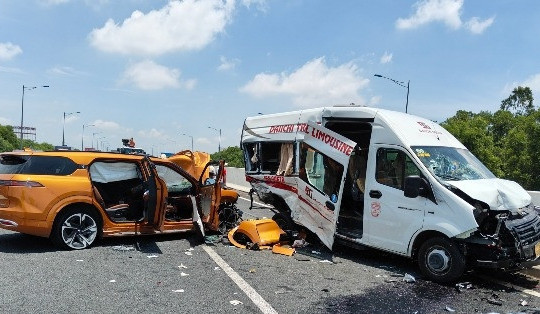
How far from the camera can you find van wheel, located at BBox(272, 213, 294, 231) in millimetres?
8969

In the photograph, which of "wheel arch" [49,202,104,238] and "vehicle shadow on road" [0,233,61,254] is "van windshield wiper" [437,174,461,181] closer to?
"wheel arch" [49,202,104,238]

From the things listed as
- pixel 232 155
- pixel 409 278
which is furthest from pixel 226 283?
pixel 232 155

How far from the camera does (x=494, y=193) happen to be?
20.5ft

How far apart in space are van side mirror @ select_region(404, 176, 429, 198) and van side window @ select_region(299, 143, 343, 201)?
1.29 m

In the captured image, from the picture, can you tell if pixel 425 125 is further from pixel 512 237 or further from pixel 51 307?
pixel 51 307

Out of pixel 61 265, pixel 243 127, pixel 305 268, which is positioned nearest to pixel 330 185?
pixel 305 268

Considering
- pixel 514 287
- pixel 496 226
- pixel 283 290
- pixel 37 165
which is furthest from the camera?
pixel 37 165

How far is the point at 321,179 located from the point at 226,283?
111 inches

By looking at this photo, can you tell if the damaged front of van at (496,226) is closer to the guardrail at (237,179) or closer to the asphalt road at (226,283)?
the asphalt road at (226,283)

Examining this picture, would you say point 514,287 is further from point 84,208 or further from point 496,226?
point 84,208

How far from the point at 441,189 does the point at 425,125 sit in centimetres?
182

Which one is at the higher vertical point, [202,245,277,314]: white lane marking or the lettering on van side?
the lettering on van side

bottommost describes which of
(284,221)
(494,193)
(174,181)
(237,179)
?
(284,221)

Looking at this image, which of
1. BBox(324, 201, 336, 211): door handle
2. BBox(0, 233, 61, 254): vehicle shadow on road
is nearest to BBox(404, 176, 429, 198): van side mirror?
BBox(324, 201, 336, 211): door handle
